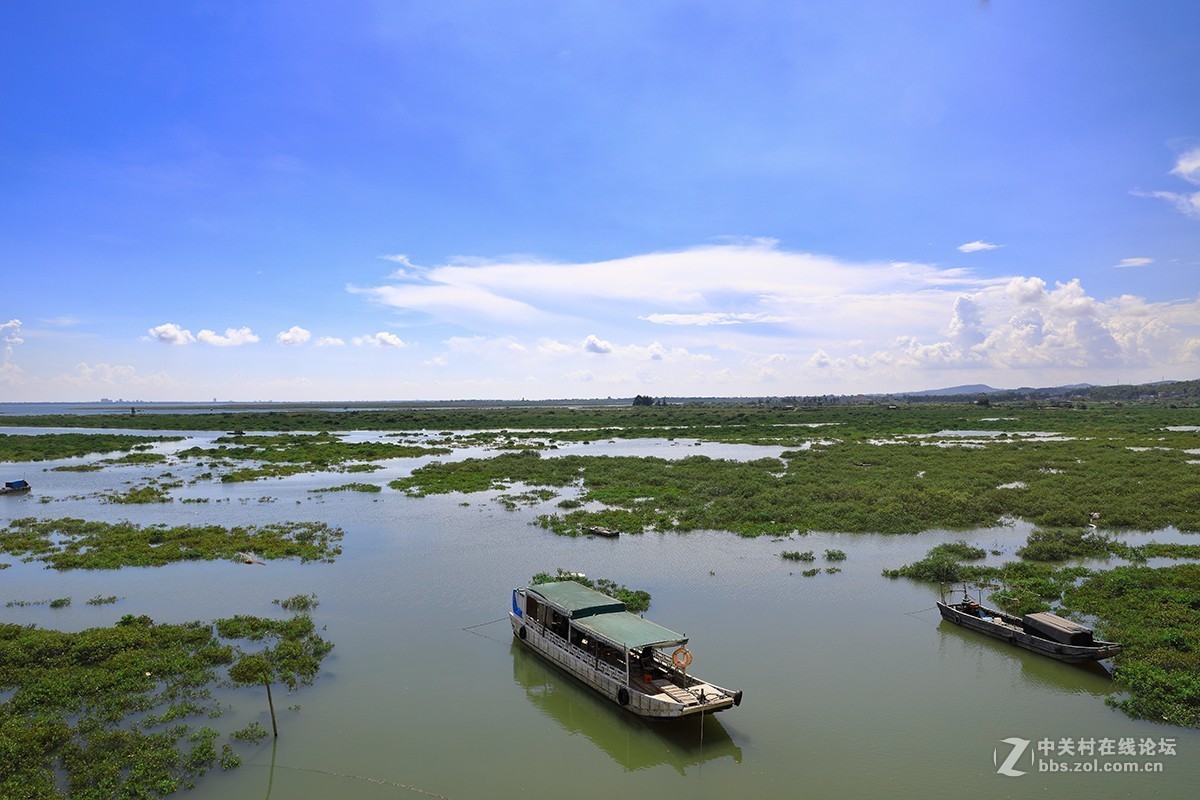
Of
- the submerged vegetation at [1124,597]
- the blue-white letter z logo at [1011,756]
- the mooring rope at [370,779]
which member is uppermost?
the submerged vegetation at [1124,597]

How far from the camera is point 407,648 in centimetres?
2023

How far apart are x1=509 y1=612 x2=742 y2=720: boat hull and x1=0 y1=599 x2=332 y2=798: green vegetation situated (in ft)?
21.0

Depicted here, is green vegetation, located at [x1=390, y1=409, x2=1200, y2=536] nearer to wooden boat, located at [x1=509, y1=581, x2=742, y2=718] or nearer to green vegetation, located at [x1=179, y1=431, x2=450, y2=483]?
green vegetation, located at [x1=179, y1=431, x2=450, y2=483]

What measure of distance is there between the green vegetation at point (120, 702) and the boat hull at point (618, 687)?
6.41 metres

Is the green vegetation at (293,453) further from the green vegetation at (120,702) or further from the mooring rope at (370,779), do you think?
the mooring rope at (370,779)

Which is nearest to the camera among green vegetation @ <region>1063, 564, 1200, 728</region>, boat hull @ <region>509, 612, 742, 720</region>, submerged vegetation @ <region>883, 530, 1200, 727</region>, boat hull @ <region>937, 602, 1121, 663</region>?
boat hull @ <region>509, 612, 742, 720</region>

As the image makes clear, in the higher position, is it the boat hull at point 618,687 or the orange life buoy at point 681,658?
the orange life buoy at point 681,658

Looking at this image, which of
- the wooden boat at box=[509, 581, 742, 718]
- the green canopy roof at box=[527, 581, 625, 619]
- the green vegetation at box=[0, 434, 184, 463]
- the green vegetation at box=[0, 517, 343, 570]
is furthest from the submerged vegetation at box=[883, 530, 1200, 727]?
the green vegetation at box=[0, 434, 184, 463]

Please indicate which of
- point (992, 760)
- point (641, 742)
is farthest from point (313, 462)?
point (992, 760)

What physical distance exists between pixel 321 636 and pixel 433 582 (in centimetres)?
615

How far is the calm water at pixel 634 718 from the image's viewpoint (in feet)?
45.1

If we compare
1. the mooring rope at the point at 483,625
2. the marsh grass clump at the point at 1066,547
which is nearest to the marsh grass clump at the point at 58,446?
the mooring rope at the point at 483,625

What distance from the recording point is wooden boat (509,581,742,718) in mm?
15258

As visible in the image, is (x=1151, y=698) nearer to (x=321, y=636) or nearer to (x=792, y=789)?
(x=792, y=789)
